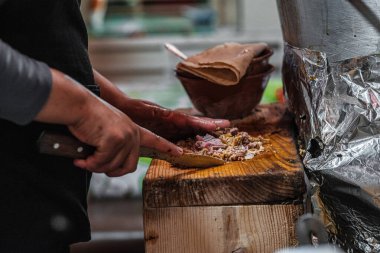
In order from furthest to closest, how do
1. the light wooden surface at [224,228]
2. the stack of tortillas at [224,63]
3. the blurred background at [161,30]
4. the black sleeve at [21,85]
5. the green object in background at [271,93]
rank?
the blurred background at [161,30], the green object in background at [271,93], the stack of tortillas at [224,63], the light wooden surface at [224,228], the black sleeve at [21,85]

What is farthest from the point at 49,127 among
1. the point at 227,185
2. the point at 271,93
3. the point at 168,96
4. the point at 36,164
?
the point at 168,96

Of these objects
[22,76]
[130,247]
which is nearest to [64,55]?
[22,76]

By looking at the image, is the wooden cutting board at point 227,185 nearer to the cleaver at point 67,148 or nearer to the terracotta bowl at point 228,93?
the cleaver at point 67,148

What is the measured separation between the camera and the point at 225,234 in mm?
1182

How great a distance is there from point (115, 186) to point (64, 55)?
1.93 meters

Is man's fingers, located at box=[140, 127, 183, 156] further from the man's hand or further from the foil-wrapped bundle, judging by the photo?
the foil-wrapped bundle

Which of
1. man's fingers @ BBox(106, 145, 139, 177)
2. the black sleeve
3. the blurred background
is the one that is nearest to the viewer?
the black sleeve

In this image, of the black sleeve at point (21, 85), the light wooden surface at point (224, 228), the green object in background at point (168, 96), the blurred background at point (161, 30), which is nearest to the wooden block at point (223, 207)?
the light wooden surface at point (224, 228)

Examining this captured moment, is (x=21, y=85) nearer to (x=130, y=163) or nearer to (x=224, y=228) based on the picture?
(x=130, y=163)

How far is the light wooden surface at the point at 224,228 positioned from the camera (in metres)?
1.17

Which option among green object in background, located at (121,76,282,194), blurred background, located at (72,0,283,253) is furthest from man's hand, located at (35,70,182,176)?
blurred background, located at (72,0,283,253)

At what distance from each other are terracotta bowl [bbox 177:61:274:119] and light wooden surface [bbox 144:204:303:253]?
1.45 ft

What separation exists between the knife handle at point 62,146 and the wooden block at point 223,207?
6.4 inches

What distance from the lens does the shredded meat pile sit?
1268 millimetres
